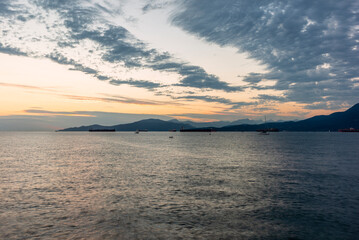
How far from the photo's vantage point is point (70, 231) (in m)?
→ 17.9

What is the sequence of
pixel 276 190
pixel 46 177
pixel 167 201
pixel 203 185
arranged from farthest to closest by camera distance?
pixel 46 177 < pixel 203 185 < pixel 276 190 < pixel 167 201

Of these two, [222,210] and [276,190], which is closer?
[222,210]

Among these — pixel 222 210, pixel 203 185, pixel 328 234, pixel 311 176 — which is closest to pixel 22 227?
pixel 222 210

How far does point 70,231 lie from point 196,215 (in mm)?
10392

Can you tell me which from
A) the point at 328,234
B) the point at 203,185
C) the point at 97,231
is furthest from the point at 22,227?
the point at 328,234

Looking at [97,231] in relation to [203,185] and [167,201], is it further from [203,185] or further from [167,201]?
[203,185]

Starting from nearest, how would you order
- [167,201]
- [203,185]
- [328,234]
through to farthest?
1. [328,234]
2. [167,201]
3. [203,185]

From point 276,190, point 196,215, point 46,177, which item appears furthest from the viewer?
point 46,177

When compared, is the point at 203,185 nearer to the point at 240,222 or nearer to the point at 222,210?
the point at 222,210

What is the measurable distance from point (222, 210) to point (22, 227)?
17.1 metres

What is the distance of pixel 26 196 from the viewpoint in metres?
27.6

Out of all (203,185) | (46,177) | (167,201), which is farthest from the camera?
(46,177)

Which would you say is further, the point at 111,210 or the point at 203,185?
the point at 203,185

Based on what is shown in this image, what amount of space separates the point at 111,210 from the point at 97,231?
4.98 m
